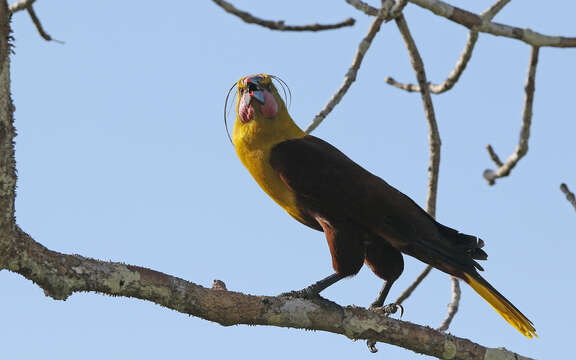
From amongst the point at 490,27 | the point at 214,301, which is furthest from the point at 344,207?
the point at 490,27

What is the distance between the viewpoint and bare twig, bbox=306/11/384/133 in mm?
4676

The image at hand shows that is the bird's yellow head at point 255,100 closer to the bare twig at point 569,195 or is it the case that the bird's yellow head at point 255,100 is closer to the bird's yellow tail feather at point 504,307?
the bird's yellow tail feather at point 504,307

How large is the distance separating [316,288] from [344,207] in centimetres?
44

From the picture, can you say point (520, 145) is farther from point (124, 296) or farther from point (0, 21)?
point (0, 21)

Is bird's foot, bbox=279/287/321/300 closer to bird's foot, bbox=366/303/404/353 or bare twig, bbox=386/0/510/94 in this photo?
bird's foot, bbox=366/303/404/353

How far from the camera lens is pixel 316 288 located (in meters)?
4.19

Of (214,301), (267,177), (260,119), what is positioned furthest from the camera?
(260,119)

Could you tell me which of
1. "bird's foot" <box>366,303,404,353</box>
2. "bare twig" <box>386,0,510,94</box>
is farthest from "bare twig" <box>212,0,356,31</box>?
"bird's foot" <box>366,303,404,353</box>

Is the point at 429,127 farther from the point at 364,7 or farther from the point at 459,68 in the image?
the point at 364,7

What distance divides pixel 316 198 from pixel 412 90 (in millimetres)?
1548

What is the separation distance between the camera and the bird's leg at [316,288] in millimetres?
4145

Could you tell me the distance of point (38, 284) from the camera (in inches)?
124

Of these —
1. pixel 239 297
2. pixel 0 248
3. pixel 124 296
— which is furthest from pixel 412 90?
pixel 0 248

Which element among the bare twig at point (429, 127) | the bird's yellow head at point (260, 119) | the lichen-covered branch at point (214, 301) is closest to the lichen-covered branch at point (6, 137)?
the lichen-covered branch at point (214, 301)
